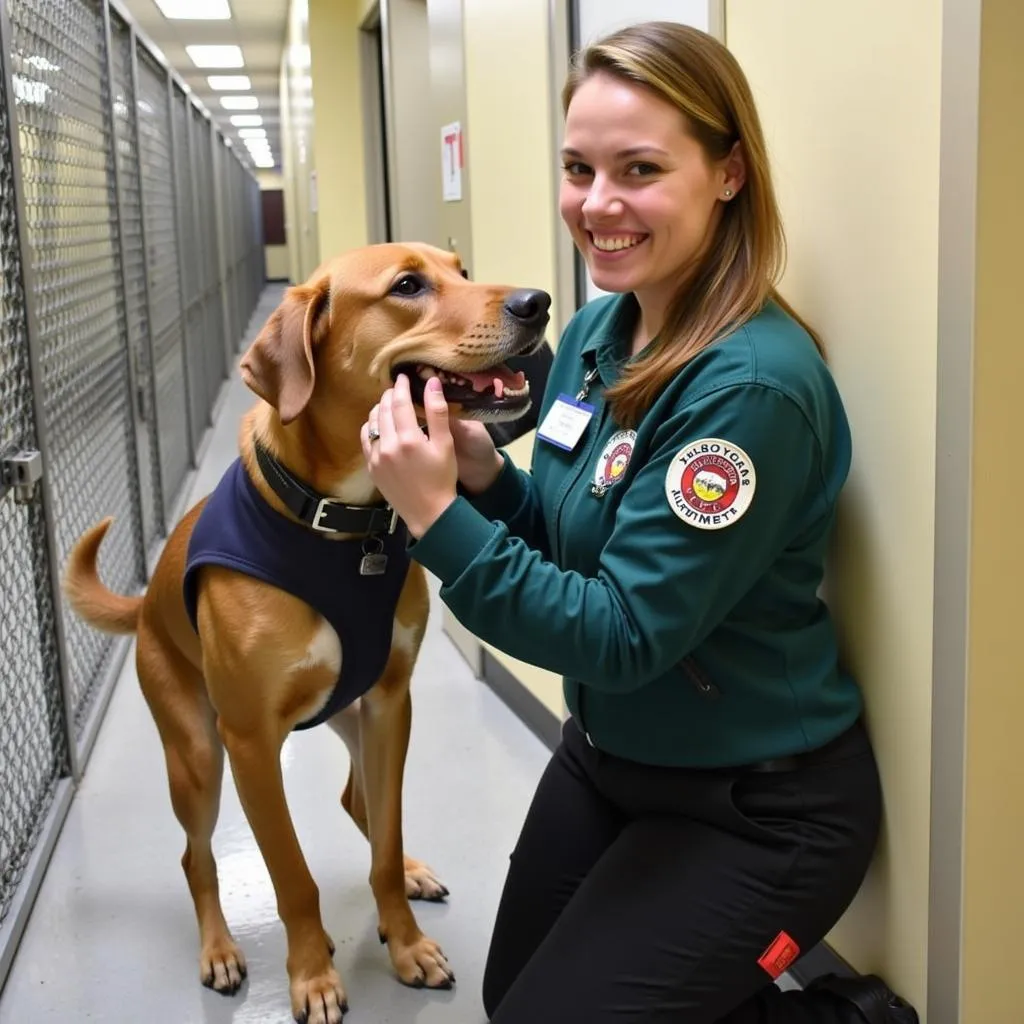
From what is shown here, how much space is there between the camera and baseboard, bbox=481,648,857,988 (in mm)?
1720

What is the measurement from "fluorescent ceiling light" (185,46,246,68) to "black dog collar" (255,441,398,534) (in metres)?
13.1

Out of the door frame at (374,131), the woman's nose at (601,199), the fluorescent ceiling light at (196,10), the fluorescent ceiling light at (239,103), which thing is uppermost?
the fluorescent ceiling light at (239,103)

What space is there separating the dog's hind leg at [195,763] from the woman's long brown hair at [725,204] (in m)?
0.95

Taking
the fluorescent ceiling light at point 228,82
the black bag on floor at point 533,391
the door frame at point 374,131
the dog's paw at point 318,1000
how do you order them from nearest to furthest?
1. the dog's paw at point 318,1000
2. the black bag on floor at point 533,391
3. the door frame at point 374,131
4. the fluorescent ceiling light at point 228,82

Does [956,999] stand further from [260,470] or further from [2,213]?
[2,213]

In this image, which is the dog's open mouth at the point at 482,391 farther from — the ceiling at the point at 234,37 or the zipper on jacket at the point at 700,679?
the ceiling at the point at 234,37

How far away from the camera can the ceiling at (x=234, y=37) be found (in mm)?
10773

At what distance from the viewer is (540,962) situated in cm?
144

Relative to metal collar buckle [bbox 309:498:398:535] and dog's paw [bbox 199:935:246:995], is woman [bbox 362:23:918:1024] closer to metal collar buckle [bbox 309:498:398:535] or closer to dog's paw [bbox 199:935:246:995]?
metal collar buckle [bbox 309:498:398:535]

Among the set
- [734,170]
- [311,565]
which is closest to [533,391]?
[311,565]

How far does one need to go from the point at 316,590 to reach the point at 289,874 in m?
0.47

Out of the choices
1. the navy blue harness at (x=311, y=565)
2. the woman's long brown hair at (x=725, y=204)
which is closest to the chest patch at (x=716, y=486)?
the woman's long brown hair at (x=725, y=204)

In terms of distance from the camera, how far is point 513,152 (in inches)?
110

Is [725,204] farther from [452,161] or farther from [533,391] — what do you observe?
[452,161]
